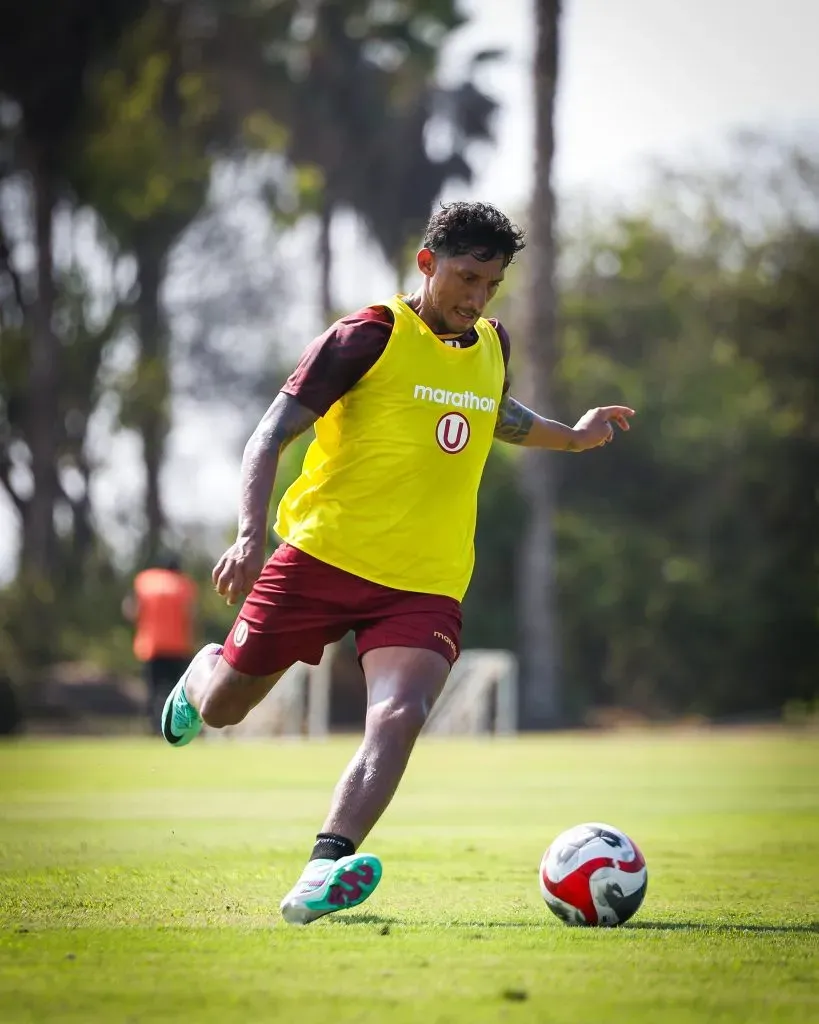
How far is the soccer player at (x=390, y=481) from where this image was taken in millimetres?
6109

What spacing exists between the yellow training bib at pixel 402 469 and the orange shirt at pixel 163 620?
15.0 metres

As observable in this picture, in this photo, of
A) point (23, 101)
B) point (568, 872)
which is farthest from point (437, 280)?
point (23, 101)

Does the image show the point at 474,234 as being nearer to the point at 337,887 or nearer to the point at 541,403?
the point at 337,887

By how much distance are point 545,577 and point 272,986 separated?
2546cm

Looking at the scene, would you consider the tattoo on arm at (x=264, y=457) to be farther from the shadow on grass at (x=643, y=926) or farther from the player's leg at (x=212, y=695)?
the shadow on grass at (x=643, y=926)

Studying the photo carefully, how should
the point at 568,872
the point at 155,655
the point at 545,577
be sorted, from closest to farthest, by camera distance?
the point at 568,872, the point at 155,655, the point at 545,577

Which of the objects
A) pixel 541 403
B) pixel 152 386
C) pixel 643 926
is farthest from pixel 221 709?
pixel 152 386

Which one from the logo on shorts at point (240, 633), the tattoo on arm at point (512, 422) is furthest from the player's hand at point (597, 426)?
the logo on shorts at point (240, 633)

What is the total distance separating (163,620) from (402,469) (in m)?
15.3

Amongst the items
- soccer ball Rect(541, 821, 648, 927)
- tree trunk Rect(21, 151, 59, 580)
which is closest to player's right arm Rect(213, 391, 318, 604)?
soccer ball Rect(541, 821, 648, 927)

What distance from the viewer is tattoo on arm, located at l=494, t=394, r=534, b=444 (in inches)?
276

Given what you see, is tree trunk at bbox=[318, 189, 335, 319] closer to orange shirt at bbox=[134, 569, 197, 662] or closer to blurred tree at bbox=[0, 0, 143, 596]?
blurred tree at bbox=[0, 0, 143, 596]

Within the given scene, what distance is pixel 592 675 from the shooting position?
3928 cm

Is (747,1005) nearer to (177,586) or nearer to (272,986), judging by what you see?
(272,986)
